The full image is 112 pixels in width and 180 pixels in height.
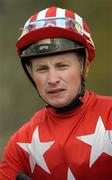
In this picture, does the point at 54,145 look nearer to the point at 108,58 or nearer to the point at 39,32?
the point at 39,32

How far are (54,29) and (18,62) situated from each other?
4.39 m

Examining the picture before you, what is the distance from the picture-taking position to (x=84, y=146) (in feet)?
10.9

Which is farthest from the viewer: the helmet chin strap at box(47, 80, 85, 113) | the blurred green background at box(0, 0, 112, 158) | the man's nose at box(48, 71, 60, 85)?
the blurred green background at box(0, 0, 112, 158)

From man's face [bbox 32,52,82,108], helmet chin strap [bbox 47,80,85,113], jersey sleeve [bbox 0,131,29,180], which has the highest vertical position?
man's face [bbox 32,52,82,108]

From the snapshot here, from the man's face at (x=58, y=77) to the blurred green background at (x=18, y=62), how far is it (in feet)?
12.9

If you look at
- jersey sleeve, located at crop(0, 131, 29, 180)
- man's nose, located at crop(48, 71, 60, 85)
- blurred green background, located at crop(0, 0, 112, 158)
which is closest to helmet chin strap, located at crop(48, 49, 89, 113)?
man's nose, located at crop(48, 71, 60, 85)

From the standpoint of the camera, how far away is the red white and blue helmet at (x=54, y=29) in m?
3.34

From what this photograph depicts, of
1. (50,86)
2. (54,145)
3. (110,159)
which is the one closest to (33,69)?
(50,86)

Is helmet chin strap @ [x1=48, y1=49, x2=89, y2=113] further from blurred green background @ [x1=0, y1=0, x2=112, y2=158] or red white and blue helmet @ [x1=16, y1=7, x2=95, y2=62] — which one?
blurred green background @ [x1=0, y1=0, x2=112, y2=158]

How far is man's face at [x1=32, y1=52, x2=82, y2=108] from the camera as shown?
3312mm

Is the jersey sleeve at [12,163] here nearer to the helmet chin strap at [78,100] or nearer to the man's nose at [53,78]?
the helmet chin strap at [78,100]

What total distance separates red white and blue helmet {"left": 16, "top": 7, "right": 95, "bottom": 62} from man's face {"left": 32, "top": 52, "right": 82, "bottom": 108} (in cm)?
10

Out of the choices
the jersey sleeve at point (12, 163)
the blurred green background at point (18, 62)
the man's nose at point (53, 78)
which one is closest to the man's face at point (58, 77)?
the man's nose at point (53, 78)

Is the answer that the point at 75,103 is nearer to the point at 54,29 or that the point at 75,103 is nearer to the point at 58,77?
the point at 58,77
